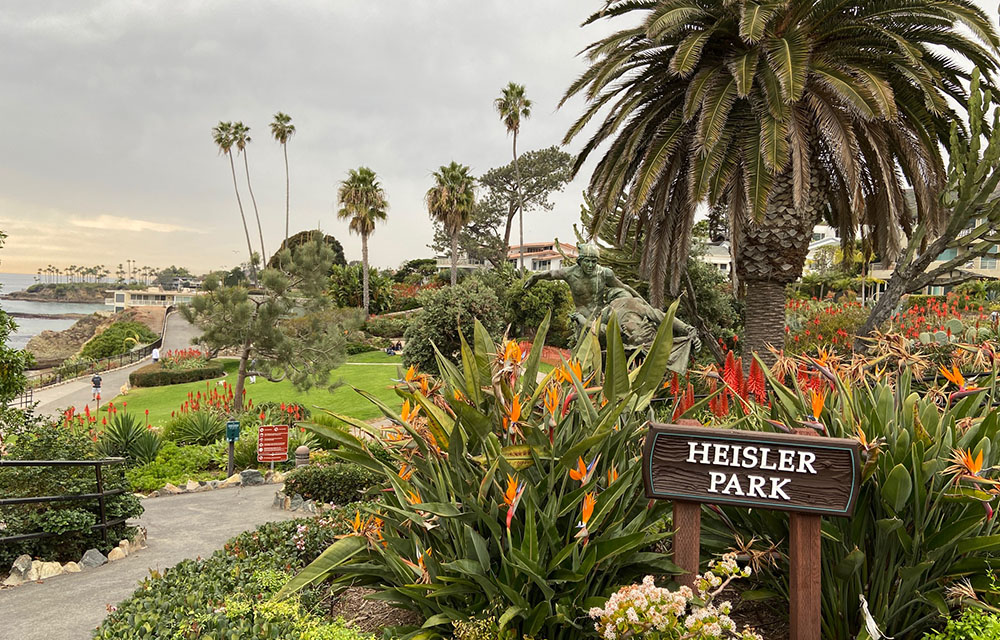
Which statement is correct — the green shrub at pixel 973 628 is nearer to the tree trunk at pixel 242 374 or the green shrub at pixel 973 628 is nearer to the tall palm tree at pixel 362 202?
the tree trunk at pixel 242 374

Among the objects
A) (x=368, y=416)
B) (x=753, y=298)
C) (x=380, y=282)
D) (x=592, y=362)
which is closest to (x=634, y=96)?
(x=753, y=298)

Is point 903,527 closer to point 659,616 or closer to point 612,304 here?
point 659,616

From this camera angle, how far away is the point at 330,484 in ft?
26.7

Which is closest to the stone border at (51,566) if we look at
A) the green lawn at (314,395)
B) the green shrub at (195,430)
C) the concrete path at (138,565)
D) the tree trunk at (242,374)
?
the concrete path at (138,565)

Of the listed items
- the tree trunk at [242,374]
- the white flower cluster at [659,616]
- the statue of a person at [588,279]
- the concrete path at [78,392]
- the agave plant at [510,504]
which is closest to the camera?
the white flower cluster at [659,616]

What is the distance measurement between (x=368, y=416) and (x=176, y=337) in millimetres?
36561

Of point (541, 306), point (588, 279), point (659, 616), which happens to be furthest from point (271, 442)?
point (541, 306)

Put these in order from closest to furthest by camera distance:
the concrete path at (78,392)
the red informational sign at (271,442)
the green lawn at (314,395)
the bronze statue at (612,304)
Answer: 1. the bronze statue at (612,304)
2. the red informational sign at (271,442)
3. the green lawn at (314,395)
4. the concrete path at (78,392)

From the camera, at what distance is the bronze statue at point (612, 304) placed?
27.6 ft

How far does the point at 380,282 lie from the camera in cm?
4272

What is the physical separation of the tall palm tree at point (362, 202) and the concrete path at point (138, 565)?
29.0 meters

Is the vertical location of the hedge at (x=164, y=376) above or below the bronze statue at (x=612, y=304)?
below

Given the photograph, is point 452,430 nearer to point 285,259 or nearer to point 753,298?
point 753,298

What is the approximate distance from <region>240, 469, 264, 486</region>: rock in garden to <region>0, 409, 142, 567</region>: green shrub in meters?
3.22
